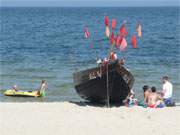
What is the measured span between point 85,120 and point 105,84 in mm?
2251

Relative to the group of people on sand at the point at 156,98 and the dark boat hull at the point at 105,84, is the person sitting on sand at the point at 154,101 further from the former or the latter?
the dark boat hull at the point at 105,84

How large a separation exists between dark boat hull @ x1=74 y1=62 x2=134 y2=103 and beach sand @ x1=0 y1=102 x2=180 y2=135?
497 mm

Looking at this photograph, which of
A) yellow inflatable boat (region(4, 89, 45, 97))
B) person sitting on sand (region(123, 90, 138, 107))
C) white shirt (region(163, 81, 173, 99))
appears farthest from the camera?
yellow inflatable boat (region(4, 89, 45, 97))

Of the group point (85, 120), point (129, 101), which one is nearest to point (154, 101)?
point (129, 101)

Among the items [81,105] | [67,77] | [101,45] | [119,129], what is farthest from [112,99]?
[101,45]

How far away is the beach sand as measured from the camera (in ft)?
47.5

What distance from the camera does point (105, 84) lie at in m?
17.6

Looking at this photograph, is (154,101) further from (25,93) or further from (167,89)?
(25,93)

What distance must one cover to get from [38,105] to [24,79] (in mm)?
8707

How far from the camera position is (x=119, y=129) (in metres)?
→ 14.7

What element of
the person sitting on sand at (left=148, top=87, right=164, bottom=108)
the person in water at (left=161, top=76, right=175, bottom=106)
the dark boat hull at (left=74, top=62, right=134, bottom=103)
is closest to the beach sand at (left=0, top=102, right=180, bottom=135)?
the person sitting on sand at (left=148, top=87, right=164, bottom=108)

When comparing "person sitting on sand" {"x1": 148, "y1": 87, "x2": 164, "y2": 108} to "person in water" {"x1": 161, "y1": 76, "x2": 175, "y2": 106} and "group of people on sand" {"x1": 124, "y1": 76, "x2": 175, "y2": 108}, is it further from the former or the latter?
"person in water" {"x1": 161, "y1": 76, "x2": 175, "y2": 106}

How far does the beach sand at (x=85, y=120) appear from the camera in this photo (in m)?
14.5

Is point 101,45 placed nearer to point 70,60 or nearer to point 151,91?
point 70,60
